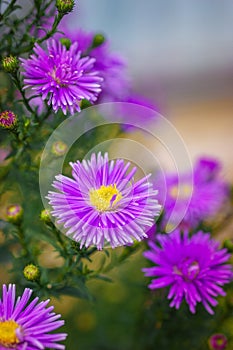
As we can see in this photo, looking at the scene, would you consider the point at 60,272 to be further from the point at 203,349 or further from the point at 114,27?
the point at 114,27

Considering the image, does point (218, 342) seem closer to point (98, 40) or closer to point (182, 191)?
point (182, 191)

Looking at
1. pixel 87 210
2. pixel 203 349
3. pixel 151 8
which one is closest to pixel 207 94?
pixel 151 8

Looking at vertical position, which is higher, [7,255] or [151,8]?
[151,8]

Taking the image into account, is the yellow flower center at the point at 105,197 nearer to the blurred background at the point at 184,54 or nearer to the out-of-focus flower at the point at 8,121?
the out-of-focus flower at the point at 8,121

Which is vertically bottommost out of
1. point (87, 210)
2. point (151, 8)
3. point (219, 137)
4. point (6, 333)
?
point (6, 333)

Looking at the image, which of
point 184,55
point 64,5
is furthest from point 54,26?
point 184,55

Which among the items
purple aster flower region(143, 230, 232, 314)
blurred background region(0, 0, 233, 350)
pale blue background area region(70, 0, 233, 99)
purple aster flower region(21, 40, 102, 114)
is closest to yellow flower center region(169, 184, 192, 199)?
purple aster flower region(143, 230, 232, 314)

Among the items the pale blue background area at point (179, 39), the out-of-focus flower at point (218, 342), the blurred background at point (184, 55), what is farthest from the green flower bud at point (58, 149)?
the pale blue background area at point (179, 39)
